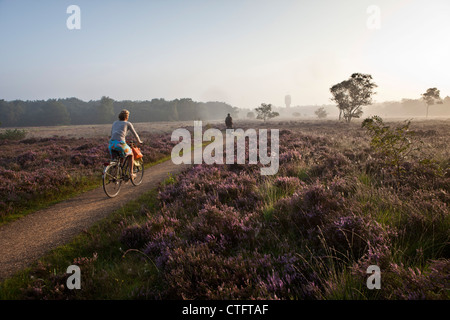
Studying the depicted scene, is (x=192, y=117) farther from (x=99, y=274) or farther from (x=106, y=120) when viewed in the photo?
(x=99, y=274)

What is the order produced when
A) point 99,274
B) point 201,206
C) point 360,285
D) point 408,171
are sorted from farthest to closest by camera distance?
point 408,171 < point 201,206 < point 99,274 < point 360,285

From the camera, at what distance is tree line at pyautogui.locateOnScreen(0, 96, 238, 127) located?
3597 inches

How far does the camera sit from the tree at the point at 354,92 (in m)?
53.4

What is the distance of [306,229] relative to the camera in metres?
3.79

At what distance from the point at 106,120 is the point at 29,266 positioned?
373 ft

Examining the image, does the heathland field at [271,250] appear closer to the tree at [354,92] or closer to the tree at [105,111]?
the tree at [354,92]

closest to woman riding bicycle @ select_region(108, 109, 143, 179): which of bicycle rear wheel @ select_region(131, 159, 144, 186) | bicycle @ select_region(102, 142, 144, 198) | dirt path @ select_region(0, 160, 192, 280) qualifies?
bicycle @ select_region(102, 142, 144, 198)

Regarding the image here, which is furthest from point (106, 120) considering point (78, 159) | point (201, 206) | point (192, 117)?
point (201, 206)

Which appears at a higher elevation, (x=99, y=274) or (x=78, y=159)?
(x=78, y=159)

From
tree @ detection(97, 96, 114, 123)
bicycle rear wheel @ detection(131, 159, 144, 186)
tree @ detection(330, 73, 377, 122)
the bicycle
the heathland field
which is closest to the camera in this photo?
the heathland field

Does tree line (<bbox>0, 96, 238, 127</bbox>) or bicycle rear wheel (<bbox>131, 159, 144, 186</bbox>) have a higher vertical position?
tree line (<bbox>0, 96, 238, 127</bbox>)

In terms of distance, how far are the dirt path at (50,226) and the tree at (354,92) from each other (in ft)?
203

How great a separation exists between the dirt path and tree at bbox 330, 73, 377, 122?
61.8 meters

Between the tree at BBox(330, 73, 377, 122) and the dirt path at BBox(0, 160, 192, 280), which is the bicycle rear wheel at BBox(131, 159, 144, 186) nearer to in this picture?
the dirt path at BBox(0, 160, 192, 280)
